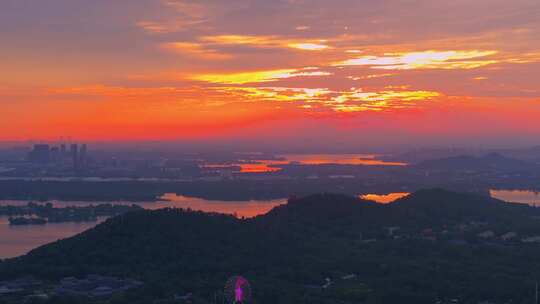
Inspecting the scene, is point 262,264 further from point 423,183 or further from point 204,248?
point 423,183

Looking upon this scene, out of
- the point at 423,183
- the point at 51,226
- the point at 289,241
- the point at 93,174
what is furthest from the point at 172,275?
the point at 93,174

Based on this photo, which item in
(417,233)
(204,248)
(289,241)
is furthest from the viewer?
(417,233)

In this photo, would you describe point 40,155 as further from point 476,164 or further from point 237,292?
point 237,292

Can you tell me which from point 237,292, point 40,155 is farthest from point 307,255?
point 40,155

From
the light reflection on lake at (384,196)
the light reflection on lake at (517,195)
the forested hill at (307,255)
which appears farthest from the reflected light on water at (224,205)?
the light reflection on lake at (517,195)

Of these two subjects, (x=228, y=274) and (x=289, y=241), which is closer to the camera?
(x=228, y=274)
